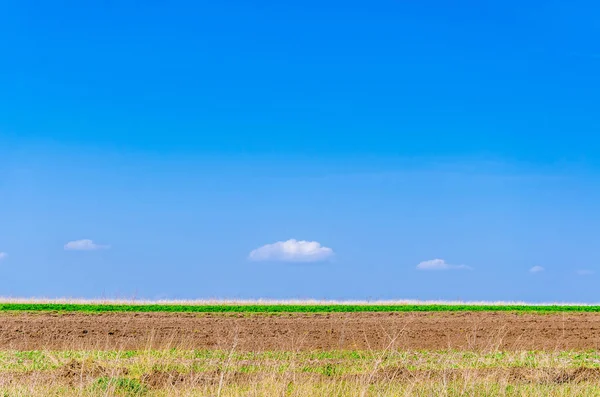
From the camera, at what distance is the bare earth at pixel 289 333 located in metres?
21.5

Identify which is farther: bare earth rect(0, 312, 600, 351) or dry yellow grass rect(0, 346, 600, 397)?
bare earth rect(0, 312, 600, 351)

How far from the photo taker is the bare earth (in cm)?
2147

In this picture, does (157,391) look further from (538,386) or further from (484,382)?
(538,386)

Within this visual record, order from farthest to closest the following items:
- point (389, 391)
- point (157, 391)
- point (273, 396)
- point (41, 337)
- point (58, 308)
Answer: point (58, 308) < point (41, 337) < point (157, 391) < point (389, 391) < point (273, 396)

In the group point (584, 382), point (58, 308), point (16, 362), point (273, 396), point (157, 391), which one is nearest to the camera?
point (273, 396)

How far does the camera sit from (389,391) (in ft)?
39.6

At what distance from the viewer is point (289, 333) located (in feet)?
79.8

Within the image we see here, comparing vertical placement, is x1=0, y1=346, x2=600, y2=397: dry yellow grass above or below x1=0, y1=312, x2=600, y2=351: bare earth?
below

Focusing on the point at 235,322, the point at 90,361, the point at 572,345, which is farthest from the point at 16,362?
the point at 572,345

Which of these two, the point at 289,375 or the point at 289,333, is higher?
the point at 289,333

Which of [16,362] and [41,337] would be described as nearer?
[16,362]

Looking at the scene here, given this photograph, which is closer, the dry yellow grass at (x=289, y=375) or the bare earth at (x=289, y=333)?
the dry yellow grass at (x=289, y=375)

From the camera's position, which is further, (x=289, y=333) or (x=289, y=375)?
(x=289, y=333)

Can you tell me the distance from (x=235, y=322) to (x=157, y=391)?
15.7 m
